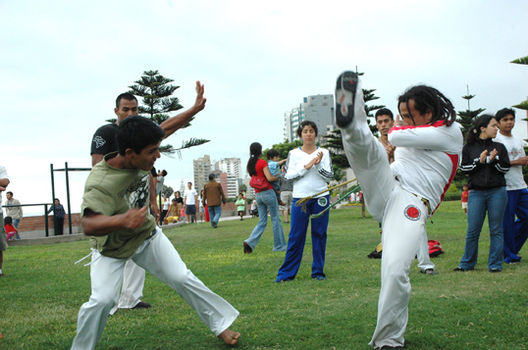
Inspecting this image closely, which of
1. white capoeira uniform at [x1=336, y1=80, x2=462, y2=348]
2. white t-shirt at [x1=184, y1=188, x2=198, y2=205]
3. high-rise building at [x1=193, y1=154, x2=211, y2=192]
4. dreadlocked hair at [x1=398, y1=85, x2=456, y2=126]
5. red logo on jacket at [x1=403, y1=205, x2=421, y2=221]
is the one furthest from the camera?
high-rise building at [x1=193, y1=154, x2=211, y2=192]

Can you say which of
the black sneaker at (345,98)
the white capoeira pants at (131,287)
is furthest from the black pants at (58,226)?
the black sneaker at (345,98)

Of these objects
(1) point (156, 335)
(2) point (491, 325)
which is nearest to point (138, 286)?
(1) point (156, 335)

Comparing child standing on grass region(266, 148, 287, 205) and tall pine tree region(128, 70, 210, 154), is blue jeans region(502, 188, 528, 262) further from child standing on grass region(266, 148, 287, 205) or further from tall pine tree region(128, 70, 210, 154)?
tall pine tree region(128, 70, 210, 154)

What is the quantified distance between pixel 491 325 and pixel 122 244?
298 centimetres

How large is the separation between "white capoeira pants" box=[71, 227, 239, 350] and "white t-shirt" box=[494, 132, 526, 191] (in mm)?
5112

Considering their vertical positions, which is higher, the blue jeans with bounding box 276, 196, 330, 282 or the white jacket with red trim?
the white jacket with red trim

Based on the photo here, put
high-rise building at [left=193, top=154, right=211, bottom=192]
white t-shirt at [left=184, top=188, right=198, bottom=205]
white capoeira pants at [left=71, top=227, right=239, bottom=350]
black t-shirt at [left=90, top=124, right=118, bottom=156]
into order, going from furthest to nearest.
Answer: high-rise building at [left=193, top=154, right=211, bottom=192], white t-shirt at [left=184, top=188, right=198, bottom=205], black t-shirt at [left=90, top=124, right=118, bottom=156], white capoeira pants at [left=71, top=227, right=239, bottom=350]

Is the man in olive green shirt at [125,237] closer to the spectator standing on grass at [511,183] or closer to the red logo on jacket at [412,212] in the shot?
the red logo on jacket at [412,212]

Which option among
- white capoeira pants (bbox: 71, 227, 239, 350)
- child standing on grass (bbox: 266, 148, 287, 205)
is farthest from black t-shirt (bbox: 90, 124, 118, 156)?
child standing on grass (bbox: 266, 148, 287, 205)

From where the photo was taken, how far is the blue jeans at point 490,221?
6352 millimetres

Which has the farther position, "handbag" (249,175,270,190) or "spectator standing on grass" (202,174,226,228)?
"spectator standing on grass" (202,174,226,228)

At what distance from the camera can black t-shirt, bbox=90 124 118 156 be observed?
460cm

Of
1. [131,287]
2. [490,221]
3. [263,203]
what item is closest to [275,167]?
[263,203]

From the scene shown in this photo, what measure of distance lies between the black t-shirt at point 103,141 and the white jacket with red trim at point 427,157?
267cm
